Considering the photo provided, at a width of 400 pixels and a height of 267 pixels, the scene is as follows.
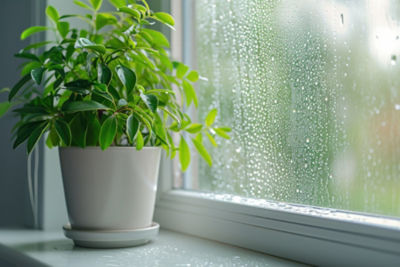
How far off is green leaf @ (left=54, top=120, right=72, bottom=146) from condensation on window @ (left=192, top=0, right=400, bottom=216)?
0.38 metres

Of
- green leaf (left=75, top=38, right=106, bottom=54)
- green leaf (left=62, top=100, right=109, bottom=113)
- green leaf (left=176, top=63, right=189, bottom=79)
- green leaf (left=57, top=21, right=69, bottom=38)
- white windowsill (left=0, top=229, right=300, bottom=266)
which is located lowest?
white windowsill (left=0, top=229, right=300, bottom=266)

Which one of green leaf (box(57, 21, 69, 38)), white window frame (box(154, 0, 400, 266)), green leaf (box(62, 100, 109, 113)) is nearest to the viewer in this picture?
white window frame (box(154, 0, 400, 266))

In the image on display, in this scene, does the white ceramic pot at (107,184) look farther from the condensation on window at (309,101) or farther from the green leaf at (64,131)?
the condensation on window at (309,101)

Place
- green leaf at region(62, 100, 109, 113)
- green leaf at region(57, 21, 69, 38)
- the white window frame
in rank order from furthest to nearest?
green leaf at region(57, 21, 69, 38) → green leaf at region(62, 100, 109, 113) → the white window frame

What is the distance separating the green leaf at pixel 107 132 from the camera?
0.75 metres

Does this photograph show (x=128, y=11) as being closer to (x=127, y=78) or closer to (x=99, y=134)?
(x=127, y=78)

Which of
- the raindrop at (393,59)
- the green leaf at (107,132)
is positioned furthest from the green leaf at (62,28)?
the raindrop at (393,59)

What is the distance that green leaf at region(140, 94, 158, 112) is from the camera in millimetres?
740

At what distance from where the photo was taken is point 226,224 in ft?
2.98

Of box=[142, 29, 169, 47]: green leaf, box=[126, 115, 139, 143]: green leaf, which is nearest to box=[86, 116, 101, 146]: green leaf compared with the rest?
box=[126, 115, 139, 143]: green leaf

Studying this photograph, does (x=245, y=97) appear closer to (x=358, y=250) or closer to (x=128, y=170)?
(x=128, y=170)

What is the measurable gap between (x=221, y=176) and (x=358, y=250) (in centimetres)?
43

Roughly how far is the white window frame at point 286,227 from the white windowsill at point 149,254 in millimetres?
27

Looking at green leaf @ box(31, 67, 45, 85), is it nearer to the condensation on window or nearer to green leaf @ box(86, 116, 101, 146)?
green leaf @ box(86, 116, 101, 146)
